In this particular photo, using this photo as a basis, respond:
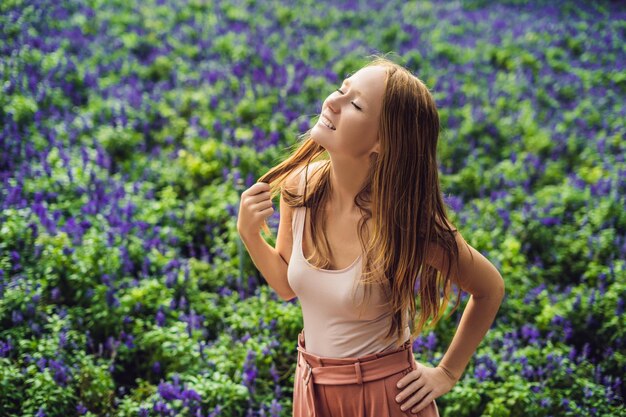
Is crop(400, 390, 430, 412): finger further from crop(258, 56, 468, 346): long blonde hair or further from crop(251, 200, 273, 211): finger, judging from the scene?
crop(251, 200, 273, 211): finger

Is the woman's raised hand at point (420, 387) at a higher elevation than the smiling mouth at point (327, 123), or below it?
below

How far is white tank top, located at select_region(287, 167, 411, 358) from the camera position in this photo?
2.10 metres

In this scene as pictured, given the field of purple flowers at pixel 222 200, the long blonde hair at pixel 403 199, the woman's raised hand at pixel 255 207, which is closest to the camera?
the long blonde hair at pixel 403 199

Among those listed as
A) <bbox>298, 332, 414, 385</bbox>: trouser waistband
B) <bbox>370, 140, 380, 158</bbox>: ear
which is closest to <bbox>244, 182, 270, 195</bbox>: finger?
<bbox>370, 140, 380, 158</bbox>: ear

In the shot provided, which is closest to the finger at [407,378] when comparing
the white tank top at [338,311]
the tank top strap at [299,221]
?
the white tank top at [338,311]

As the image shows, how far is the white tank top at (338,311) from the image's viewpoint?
2.10 metres

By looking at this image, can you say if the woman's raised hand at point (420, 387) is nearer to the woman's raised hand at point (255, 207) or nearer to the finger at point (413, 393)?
the finger at point (413, 393)

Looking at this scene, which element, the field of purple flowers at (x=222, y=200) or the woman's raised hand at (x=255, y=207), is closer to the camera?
the woman's raised hand at (x=255, y=207)

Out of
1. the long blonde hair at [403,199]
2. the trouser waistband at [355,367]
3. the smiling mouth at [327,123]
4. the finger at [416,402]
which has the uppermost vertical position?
the smiling mouth at [327,123]

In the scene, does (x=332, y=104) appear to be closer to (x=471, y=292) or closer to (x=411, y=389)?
(x=471, y=292)

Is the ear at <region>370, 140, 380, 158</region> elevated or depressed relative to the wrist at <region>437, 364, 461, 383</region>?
elevated

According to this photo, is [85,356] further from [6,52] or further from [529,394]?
[6,52]

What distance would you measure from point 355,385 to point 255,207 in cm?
72

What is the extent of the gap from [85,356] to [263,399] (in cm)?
104
